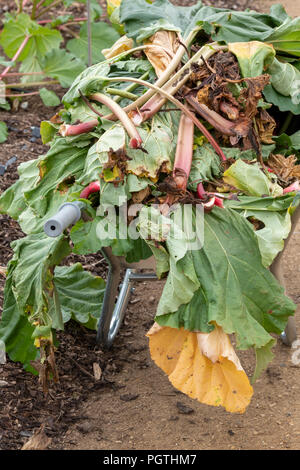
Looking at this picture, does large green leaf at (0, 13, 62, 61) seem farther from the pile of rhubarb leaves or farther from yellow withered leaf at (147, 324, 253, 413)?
yellow withered leaf at (147, 324, 253, 413)

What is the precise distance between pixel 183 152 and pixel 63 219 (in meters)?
0.59

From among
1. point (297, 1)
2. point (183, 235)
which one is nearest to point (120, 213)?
point (183, 235)

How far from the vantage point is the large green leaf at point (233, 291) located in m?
2.30

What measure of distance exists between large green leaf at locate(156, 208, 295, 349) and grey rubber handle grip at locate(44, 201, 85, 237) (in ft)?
1.29

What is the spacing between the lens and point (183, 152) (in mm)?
2562

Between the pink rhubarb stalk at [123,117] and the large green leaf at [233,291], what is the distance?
1.15 ft

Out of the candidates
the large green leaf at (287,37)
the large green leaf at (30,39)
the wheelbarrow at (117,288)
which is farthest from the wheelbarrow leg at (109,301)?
the large green leaf at (30,39)

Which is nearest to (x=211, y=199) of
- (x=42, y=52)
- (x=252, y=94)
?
(x=252, y=94)

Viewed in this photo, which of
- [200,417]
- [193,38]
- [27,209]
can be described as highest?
[193,38]

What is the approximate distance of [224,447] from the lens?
2.80 m

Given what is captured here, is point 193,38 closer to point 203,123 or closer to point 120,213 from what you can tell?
point 203,123

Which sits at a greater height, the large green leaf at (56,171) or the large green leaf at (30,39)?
the large green leaf at (56,171)

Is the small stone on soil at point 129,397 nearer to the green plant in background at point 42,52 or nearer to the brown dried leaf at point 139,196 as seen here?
the brown dried leaf at point 139,196

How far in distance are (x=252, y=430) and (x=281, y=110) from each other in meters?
1.29
